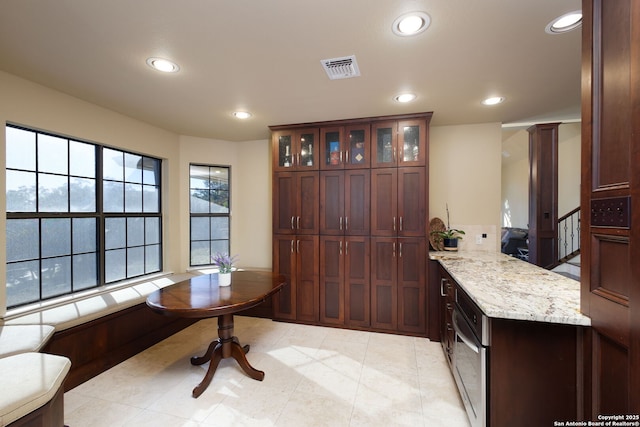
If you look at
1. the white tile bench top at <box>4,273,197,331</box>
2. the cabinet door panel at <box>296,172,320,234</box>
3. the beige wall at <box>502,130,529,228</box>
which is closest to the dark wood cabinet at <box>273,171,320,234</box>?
the cabinet door panel at <box>296,172,320,234</box>

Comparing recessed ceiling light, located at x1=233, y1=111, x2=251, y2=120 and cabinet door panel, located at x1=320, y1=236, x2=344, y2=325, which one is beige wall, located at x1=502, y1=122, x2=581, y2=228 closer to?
cabinet door panel, located at x1=320, y1=236, x2=344, y2=325

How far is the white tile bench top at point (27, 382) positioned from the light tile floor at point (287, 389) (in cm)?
66

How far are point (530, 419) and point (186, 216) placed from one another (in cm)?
406

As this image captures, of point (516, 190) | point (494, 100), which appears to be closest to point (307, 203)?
point (494, 100)

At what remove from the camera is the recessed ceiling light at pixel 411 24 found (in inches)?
58.5

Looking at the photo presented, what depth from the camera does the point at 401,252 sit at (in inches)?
120

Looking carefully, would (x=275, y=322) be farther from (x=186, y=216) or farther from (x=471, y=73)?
(x=471, y=73)

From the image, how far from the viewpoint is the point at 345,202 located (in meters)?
3.20

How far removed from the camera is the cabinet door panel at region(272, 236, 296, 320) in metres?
3.37

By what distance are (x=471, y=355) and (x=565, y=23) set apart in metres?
2.04

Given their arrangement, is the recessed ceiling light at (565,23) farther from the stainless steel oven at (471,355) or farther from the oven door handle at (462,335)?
the oven door handle at (462,335)

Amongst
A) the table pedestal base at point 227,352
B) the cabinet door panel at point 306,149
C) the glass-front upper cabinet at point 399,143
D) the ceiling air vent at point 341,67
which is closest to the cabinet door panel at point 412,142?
the glass-front upper cabinet at point 399,143

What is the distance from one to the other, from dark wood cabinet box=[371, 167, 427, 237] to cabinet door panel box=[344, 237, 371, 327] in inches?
10.1

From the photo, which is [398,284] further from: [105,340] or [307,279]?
[105,340]
